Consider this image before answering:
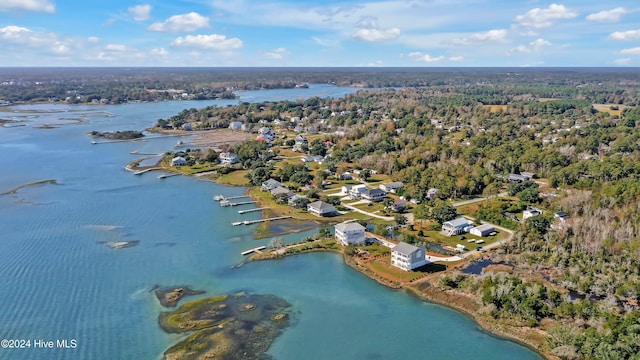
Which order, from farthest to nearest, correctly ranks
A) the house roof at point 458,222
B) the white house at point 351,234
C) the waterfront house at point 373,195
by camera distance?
1. the waterfront house at point 373,195
2. the house roof at point 458,222
3. the white house at point 351,234

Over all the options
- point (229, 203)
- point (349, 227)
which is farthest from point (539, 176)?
point (229, 203)

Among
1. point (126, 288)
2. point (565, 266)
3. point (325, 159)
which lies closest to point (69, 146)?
point (325, 159)

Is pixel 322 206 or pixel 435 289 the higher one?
pixel 322 206

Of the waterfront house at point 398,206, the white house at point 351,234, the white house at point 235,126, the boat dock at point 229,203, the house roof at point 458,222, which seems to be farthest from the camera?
the white house at point 235,126

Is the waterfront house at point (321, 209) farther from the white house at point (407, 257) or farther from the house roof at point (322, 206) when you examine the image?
the white house at point (407, 257)

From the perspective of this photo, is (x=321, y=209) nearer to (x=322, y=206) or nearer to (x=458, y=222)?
(x=322, y=206)

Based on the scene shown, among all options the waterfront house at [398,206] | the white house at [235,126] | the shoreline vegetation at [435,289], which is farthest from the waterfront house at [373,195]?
the white house at [235,126]
